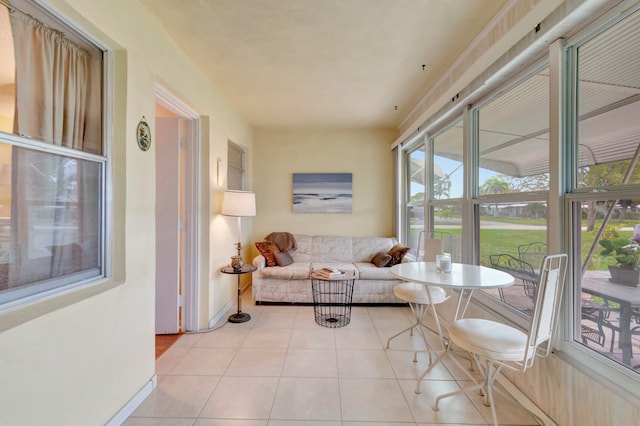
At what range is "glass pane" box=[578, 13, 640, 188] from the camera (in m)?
1.24

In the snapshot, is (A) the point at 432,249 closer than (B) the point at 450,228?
Yes

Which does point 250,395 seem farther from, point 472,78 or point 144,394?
point 472,78

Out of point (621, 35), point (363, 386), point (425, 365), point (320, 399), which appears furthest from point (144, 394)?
point (621, 35)

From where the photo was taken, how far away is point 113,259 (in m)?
1.58

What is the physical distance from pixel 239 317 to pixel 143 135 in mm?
2116

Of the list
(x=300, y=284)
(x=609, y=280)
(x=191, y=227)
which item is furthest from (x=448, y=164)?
(x=191, y=227)

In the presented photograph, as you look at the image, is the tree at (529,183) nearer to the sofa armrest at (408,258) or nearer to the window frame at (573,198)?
the window frame at (573,198)

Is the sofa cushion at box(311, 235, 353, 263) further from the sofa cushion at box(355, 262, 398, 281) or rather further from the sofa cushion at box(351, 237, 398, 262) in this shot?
the sofa cushion at box(355, 262, 398, 281)

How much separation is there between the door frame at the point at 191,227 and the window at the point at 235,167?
27.3 inches

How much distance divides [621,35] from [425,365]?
2.37 meters

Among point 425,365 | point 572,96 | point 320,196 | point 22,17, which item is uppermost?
point 22,17

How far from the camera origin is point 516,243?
201 cm

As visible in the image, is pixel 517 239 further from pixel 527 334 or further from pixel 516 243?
pixel 527 334

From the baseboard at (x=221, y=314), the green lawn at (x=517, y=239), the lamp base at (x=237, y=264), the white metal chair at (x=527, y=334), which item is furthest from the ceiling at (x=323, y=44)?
the baseboard at (x=221, y=314)
